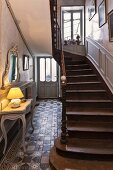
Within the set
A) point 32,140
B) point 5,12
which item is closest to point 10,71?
point 5,12

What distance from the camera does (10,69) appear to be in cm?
500

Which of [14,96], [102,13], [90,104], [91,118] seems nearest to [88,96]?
[90,104]

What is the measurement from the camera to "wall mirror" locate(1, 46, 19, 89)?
459cm

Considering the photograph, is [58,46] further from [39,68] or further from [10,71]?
[39,68]

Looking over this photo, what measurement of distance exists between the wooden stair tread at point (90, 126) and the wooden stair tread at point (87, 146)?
0.19 m

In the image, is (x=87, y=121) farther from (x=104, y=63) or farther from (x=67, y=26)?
(x=67, y=26)

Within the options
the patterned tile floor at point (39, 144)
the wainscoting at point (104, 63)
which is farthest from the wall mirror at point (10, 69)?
the wainscoting at point (104, 63)

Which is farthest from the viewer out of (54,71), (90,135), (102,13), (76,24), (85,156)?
(54,71)

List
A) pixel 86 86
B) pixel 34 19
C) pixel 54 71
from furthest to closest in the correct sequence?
pixel 54 71, pixel 34 19, pixel 86 86

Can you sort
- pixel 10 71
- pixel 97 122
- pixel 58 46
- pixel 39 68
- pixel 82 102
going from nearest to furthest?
1. pixel 97 122
2. pixel 82 102
3. pixel 10 71
4. pixel 58 46
5. pixel 39 68

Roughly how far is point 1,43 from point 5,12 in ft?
2.89

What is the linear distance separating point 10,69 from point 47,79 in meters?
5.67

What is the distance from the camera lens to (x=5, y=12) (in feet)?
15.5

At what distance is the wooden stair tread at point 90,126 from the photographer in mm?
3847
